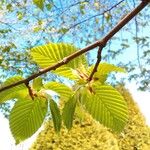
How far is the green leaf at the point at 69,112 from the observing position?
33.5 inches

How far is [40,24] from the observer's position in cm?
980

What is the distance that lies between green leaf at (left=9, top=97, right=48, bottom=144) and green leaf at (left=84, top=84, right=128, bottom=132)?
9cm

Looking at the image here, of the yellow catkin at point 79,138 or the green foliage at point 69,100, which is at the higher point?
the green foliage at point 69,100

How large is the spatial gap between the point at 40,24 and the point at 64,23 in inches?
31.1

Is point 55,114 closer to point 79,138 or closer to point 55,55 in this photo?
point 55,55

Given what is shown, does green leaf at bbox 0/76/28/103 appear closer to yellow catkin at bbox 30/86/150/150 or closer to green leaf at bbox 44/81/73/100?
green leaf at bbox 44/81/73/100

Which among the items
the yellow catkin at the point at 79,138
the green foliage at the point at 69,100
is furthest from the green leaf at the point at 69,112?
the yellow catkin at the point at 79,138

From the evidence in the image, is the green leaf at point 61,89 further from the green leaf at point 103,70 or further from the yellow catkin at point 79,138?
the yellow catkin at point 79,138

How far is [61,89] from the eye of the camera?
87cm

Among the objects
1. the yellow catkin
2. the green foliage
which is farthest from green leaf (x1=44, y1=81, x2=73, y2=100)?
the yellow catkin

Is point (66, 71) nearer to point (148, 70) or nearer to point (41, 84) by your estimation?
point (41, 84)

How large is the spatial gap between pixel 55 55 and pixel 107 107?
17 cm

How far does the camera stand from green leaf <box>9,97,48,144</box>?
2.80ft

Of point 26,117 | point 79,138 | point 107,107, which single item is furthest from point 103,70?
point 79,138
